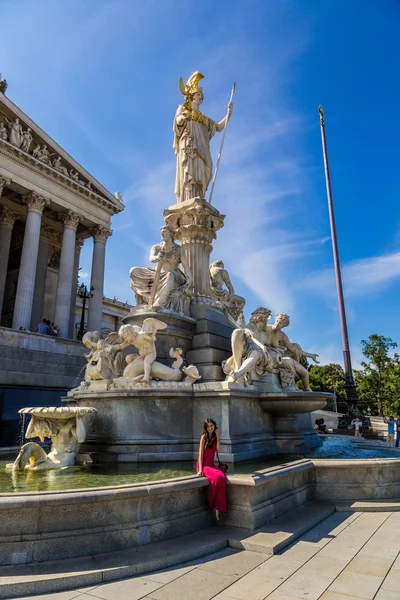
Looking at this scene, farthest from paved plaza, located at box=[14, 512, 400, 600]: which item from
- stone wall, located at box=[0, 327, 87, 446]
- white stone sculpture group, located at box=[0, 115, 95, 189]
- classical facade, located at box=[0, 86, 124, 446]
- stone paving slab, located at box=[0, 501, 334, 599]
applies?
white stone sculpture group, located at box=[0, 115, 95, 189]

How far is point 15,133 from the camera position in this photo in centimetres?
Result: 2902

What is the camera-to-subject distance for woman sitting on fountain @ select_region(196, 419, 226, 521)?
498cm

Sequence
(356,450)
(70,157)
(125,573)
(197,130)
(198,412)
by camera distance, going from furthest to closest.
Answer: (70,157) < (197,130) < (356,450) < (198,412) < (125,573)

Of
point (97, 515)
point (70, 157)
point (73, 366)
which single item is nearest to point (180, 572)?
point (97, 515)

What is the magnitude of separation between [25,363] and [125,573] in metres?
19.7

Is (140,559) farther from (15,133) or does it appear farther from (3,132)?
(15,133)

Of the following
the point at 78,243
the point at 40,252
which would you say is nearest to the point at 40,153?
the point at 40,252

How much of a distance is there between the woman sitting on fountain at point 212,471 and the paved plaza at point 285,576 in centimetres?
59

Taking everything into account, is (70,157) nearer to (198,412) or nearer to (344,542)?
(198,412)

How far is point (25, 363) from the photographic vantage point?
21516mm

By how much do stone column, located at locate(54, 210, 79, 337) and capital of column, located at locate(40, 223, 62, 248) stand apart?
3.21m

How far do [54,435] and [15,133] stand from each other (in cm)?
2784

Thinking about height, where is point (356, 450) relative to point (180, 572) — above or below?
above

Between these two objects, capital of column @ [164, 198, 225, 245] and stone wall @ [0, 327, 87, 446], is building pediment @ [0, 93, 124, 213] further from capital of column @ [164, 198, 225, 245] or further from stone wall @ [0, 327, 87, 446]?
capital of column @ [164, 198, 225, 245]
